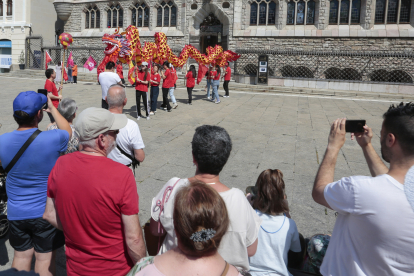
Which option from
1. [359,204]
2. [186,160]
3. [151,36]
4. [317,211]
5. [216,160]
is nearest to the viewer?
[359,204]

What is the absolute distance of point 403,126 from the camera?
1655 millimetres

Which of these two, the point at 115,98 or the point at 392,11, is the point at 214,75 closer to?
the point at 115,98

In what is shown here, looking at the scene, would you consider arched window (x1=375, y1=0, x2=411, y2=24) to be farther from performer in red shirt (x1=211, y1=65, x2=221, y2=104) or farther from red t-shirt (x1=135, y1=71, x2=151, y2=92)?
red t-shirt (x1=135, y1=71, x2=151, y2=92)

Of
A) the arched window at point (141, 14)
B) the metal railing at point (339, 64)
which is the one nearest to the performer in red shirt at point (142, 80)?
the metal railing at point (339, 64)

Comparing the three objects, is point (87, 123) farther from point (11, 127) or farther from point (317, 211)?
point (11, 127)

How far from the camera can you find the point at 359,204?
5.18 feet

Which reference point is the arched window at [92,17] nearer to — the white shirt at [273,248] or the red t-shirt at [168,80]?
the red t-shirt at [168,80]

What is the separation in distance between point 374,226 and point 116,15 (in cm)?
2975

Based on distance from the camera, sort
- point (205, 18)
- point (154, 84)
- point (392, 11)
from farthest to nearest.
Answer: point (205, 18)
point (392, 11)
point (154, 84)

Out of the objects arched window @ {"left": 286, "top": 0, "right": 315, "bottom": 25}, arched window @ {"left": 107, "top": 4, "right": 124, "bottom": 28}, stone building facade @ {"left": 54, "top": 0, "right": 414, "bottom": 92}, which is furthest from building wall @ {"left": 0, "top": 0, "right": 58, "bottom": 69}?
arched window @ {"left": 286, "top": 0, "right": 315, "bottom": 25}

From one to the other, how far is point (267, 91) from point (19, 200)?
1523 cm

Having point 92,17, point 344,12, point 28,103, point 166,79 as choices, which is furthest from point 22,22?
point 28,103

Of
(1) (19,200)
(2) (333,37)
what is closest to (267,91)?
(2) (333,37)

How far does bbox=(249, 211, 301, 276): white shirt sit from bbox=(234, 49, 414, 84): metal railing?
55.8 feet
